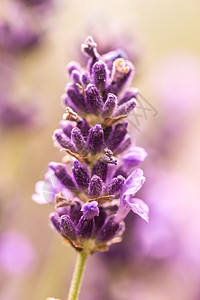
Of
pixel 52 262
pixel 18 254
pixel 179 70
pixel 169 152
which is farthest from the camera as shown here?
pixel 179 70

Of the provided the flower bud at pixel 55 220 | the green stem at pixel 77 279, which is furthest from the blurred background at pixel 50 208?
the green stem at pixel 77 279

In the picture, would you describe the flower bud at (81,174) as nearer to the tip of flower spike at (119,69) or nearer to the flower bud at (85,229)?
the flower bud at (85,229)

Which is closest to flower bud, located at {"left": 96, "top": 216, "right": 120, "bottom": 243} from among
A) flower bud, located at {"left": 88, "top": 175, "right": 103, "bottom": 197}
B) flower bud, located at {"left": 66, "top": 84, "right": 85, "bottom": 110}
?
flower bud, located at {"left": 88, "top": 175, "right": 103, "bottom": 197}

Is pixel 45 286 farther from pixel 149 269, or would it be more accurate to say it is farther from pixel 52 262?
pixel 149 269

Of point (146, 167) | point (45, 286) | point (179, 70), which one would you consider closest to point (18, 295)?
point (45, 286)

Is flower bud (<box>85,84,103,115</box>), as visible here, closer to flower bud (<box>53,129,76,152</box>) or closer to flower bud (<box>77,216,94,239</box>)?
flower bud (<box>53,129,76,152</box>)

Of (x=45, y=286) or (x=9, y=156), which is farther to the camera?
(x=9, y=156)

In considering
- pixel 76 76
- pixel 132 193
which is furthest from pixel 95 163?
pixel 76 76

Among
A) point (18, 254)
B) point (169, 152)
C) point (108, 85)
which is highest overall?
point (169, 152)
